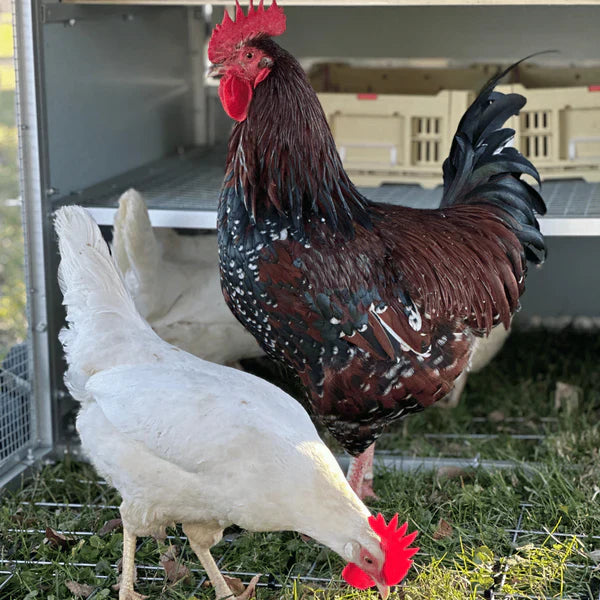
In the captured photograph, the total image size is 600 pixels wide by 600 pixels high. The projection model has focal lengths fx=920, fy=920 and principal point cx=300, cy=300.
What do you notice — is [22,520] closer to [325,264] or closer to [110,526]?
[110,526]

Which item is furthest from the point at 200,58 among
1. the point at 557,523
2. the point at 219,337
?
the point at 557,523

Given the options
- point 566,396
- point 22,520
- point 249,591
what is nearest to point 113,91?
point 22,520

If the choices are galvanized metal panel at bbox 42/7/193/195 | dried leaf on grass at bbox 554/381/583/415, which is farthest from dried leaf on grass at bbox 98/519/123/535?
dried leaf on grass at bbox 554/381/583/415

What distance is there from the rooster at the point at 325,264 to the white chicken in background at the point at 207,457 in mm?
338

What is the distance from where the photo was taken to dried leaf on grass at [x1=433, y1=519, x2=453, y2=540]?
274 cm

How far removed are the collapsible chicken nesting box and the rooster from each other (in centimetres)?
78

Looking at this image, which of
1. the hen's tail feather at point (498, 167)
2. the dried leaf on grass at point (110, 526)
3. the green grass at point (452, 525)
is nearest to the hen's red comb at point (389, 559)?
the green grass at point (452, 525)

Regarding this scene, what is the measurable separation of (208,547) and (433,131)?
1965 mm

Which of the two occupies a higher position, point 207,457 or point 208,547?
point 207,457

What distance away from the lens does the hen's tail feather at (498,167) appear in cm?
292

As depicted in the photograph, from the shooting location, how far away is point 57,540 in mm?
2742

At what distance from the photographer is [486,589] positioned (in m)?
2.46

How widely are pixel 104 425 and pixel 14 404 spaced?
108 cm

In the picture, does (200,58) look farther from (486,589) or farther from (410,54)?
(486,589)
